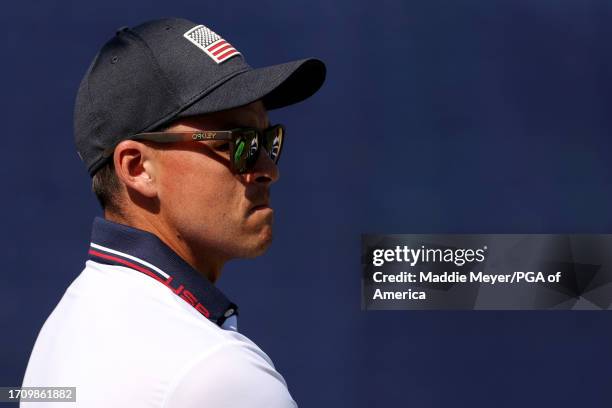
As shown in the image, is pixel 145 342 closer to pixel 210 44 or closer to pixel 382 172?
pixel 210 44

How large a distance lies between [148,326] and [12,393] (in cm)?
149

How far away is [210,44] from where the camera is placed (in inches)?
34.0

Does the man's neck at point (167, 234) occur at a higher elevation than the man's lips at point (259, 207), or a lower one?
lower

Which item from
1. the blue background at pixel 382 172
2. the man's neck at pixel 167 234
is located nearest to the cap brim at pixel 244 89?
the man's neck at pixel 167 234

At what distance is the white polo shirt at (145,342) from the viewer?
0.70 m

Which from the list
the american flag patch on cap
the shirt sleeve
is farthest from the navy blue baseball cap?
the shirt sleeve

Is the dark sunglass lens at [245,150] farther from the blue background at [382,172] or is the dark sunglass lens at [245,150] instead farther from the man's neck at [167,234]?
the blue background at [382,172]

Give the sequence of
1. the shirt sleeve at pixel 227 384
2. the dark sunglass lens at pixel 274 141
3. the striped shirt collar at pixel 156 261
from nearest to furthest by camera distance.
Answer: the shirt sleeve at pixel 227 384
the striped shirt collar at pixel 156 261
the dark sunglass lens at pixel 274 141

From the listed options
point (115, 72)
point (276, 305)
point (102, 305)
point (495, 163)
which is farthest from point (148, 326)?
point (495, 163)

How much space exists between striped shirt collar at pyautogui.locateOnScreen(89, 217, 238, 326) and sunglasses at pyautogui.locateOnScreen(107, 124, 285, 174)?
0.26 feet

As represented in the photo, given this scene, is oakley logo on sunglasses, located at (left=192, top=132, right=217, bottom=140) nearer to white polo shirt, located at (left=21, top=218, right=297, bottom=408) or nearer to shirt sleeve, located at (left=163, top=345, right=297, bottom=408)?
white polo shirt, located at (left=21, top=218, right=297, bottom=408)

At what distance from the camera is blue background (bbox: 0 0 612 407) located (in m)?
2.06

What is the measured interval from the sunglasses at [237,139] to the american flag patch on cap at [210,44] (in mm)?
71

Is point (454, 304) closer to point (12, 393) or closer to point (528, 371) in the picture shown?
point (528, 371)
